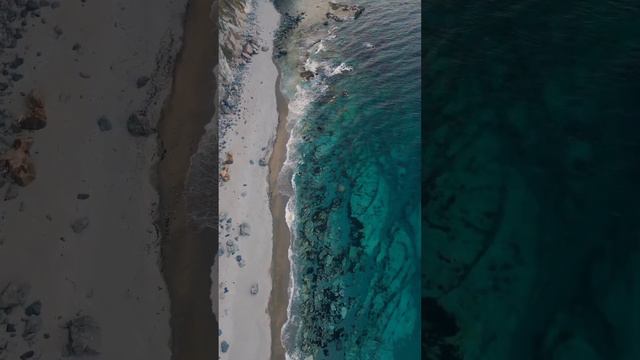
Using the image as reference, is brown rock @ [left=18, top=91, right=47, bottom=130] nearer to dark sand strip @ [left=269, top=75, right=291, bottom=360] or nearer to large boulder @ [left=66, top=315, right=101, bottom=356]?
large boulder @ [left=66, top=315, right=101, bottom=356]

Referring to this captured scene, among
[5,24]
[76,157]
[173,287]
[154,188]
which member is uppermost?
[5,24]

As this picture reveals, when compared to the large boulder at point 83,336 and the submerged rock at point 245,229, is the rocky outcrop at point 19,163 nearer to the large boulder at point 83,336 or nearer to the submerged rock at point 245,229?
the large boulder at point 83,336

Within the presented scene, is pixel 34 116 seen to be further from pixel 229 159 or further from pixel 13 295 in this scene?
pixel 229 159

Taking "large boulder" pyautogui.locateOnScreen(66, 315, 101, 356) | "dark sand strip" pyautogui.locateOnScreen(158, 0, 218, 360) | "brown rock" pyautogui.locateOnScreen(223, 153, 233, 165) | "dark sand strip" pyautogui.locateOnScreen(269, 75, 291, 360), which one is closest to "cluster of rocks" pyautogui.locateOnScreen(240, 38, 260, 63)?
"dark sand strip" pyautogui.locateOnScreen(158, 0, 218, 360)
